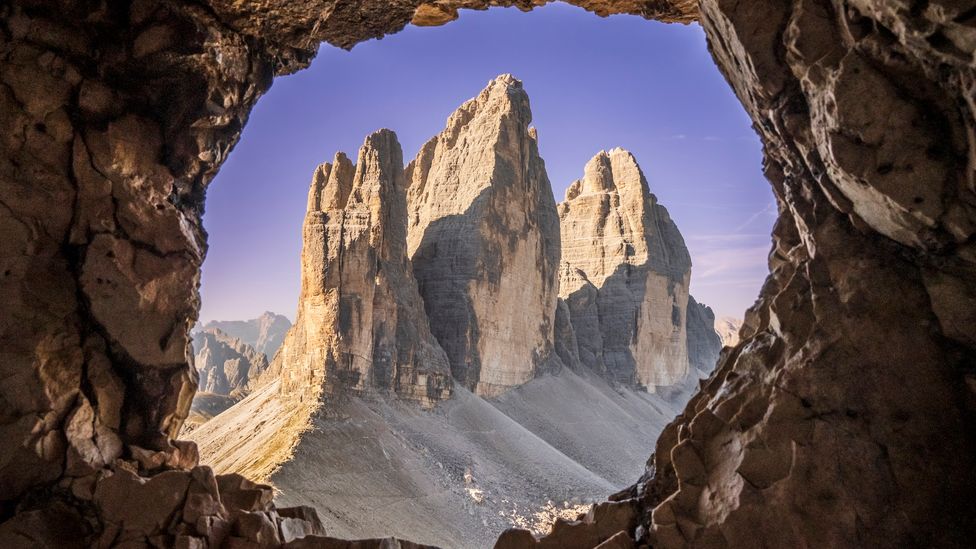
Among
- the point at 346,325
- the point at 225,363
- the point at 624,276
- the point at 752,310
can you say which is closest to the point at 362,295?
the point at 346,325

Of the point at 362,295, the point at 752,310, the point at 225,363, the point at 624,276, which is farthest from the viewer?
the point at 225,363

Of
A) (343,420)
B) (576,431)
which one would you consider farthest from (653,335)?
(343,420)

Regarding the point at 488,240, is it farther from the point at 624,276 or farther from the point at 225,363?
the point at 225,363

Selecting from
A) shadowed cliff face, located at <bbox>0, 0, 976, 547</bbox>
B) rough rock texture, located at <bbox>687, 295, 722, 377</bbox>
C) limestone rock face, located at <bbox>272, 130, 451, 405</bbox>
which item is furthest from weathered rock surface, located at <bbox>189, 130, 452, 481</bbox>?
rough rock texture, located at <bbox>687, 295, 722, 377</bbox>

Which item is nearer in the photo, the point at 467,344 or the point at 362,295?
the point at 362,295

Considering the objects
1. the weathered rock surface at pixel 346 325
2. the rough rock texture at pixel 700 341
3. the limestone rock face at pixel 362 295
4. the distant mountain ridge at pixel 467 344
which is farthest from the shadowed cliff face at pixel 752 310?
the rough rock texture at pixel 700 341

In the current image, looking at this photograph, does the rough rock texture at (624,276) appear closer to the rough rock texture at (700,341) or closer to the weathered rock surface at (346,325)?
the rough rock texture at (700,341)
